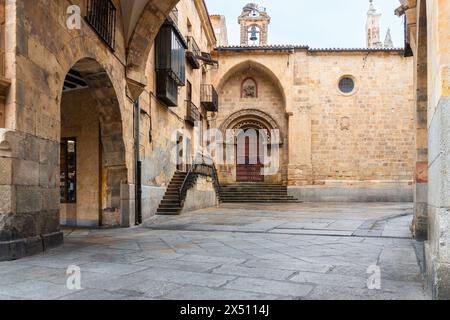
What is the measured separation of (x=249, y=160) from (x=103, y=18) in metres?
16.2

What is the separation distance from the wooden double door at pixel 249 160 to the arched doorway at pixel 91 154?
14.1 meters

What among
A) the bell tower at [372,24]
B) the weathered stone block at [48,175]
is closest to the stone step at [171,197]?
the weathered stone block at [48,175]

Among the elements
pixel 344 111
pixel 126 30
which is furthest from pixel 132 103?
pixel 344 111

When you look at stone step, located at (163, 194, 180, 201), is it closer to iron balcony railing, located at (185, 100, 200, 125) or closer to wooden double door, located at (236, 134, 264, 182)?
iron balcony railing, located at (185, 100, 200, 125)

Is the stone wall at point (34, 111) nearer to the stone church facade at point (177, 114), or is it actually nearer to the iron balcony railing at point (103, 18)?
the stone church facade at point (177, 114)

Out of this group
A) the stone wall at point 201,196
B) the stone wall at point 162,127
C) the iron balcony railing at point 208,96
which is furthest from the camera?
the iron balcony railing at point 208,96

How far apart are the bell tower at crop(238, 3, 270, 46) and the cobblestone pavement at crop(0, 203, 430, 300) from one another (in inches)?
1019

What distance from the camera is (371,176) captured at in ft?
71.7

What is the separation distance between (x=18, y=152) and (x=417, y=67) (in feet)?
19.2

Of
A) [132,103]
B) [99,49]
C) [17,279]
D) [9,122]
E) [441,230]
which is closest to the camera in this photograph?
[441,230]

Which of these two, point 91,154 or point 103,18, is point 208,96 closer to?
point 91,154

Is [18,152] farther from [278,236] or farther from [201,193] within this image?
[201,193]

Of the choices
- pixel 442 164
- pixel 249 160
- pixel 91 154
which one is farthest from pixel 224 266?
pixel 249 160

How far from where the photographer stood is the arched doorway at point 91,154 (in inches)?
368
